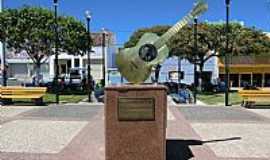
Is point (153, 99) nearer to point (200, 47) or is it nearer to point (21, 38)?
point (21, 38)

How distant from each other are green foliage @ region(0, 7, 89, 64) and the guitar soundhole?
23573mm

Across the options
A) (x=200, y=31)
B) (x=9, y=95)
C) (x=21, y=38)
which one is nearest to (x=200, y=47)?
(x=200, y=31)

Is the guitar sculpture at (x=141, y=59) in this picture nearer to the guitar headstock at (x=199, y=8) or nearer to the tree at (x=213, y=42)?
the guitar headstock at (x=199, y=8)

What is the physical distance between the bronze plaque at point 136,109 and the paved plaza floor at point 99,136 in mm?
1150

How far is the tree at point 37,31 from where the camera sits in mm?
32625

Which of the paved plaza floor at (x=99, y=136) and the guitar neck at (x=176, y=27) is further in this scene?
the guitar neck at (x=176, y=27)

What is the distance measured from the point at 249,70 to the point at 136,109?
52770 millimetres

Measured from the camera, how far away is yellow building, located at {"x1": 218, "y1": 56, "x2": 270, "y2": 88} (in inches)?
2301

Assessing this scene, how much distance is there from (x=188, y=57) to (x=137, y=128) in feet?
104

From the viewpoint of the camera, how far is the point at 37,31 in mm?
32312

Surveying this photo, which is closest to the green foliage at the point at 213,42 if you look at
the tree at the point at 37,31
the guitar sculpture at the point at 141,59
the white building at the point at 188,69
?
the tree at the point at 37,31

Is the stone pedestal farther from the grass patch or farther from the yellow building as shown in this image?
the yellow building

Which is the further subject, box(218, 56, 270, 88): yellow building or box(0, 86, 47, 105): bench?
box(218, 56, 270, 88): yellow building

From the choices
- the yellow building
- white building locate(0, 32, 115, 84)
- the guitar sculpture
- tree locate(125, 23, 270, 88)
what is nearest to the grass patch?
tree locate(125, 23, 270, 88)
